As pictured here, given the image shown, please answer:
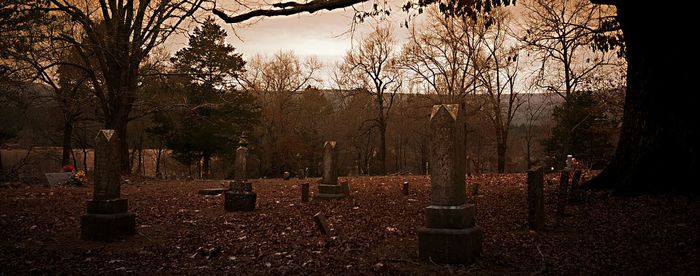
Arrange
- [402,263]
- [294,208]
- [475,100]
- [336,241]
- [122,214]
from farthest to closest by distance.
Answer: [475,100] → [294,208] → [122,214] → [336,241] → [402,263]

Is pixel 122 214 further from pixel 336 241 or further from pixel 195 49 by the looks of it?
pixel 195 49

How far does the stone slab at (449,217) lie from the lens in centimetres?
670

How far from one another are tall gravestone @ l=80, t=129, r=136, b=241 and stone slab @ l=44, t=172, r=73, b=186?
12962mm

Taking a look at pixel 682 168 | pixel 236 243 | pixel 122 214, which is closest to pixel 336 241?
pixel 236 243

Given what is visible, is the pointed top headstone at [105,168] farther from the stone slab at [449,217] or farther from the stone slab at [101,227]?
the stone slab at [449,217]

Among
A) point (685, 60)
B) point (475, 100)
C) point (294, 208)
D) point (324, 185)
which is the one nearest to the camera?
point (685, 60)

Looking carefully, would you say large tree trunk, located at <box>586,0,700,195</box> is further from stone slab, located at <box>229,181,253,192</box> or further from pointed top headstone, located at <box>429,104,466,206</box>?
stone slab, located at <box>229,181,253,192</box>

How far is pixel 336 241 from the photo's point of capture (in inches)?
334

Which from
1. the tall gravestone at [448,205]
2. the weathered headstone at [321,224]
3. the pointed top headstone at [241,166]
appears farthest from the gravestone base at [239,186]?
the tall gravestone at [448,205]

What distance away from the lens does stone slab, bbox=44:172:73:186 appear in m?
20.1

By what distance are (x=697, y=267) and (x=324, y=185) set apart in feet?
33.5

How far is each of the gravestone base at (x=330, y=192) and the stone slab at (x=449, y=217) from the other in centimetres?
807

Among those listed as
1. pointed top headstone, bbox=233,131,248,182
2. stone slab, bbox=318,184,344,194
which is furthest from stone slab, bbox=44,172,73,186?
stone slab, bbox=318,184,344,194

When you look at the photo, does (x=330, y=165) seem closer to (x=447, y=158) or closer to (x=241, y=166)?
(x=241, y=166)
